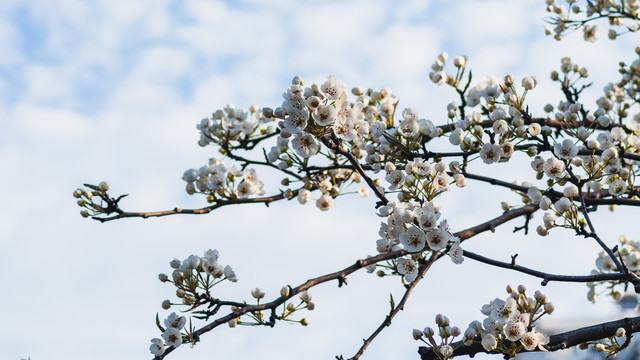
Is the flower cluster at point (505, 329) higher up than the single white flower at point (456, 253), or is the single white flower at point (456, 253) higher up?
the single white flower at point (456, 253)

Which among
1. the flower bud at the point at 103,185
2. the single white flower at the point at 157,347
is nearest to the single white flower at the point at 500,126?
the single white flower at the point at 157,347

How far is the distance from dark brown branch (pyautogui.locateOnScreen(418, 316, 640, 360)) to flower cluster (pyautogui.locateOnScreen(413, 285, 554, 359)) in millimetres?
37

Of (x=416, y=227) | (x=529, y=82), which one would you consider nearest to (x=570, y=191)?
(x=529, y=82)

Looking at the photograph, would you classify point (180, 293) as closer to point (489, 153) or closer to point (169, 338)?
point (169, 338)

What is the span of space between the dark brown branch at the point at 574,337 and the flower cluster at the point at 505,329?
37 mm

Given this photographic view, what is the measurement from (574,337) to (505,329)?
446 mm

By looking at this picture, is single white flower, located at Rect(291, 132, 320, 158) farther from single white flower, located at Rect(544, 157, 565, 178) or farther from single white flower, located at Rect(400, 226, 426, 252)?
single white flower, located at Rect(544, 157, 565, 178)

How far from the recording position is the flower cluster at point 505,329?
3.20 m

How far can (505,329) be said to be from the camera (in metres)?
3.19

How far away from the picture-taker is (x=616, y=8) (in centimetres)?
544

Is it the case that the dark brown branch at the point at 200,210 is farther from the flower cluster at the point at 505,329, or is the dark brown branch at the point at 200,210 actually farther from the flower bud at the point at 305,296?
the flower cluster at the point at 505,329

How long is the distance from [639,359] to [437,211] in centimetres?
2447

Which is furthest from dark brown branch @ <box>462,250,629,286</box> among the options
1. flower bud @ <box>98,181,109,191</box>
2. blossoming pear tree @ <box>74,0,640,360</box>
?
flower bud @ <box>98,181,109,191</box>

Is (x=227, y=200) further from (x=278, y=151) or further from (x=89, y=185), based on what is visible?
(x=89, y=185)
